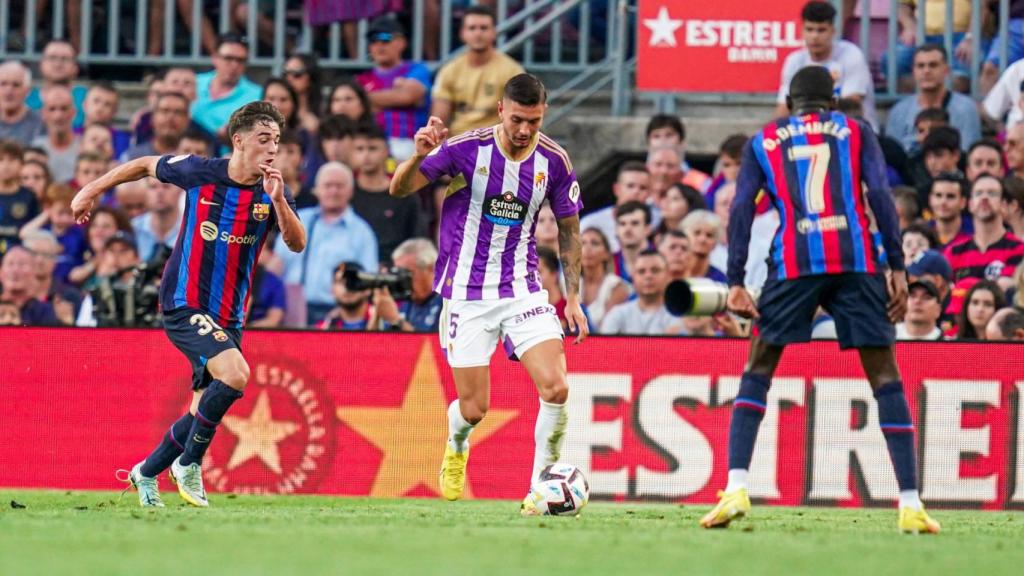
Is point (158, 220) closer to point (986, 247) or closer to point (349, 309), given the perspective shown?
point (349, 309)

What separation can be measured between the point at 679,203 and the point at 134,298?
4537 mm

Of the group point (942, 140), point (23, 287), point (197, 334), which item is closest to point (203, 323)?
point (197, 334)

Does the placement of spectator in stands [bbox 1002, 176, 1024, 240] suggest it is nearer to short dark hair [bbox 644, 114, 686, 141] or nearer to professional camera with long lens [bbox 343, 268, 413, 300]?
short dark hair [bbox 644, 114, 686, 141]

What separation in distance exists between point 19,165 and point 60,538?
907 cm

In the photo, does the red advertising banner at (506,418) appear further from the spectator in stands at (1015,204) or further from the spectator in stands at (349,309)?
the spectator in stands at (1015,204)

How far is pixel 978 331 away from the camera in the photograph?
1280 cm

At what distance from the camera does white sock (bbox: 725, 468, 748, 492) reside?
8391mm

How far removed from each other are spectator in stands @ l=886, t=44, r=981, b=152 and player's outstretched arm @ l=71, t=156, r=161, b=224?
769 cm

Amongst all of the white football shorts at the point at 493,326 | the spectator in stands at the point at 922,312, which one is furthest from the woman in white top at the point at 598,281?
the white football shorts at the point at 493,326

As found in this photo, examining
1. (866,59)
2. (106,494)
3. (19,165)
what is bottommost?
(106,494)

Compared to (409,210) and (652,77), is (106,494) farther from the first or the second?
(652,77)

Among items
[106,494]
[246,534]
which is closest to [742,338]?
[106,494]

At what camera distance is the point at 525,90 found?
9.46m

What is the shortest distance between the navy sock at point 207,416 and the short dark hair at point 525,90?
90.5 inches
